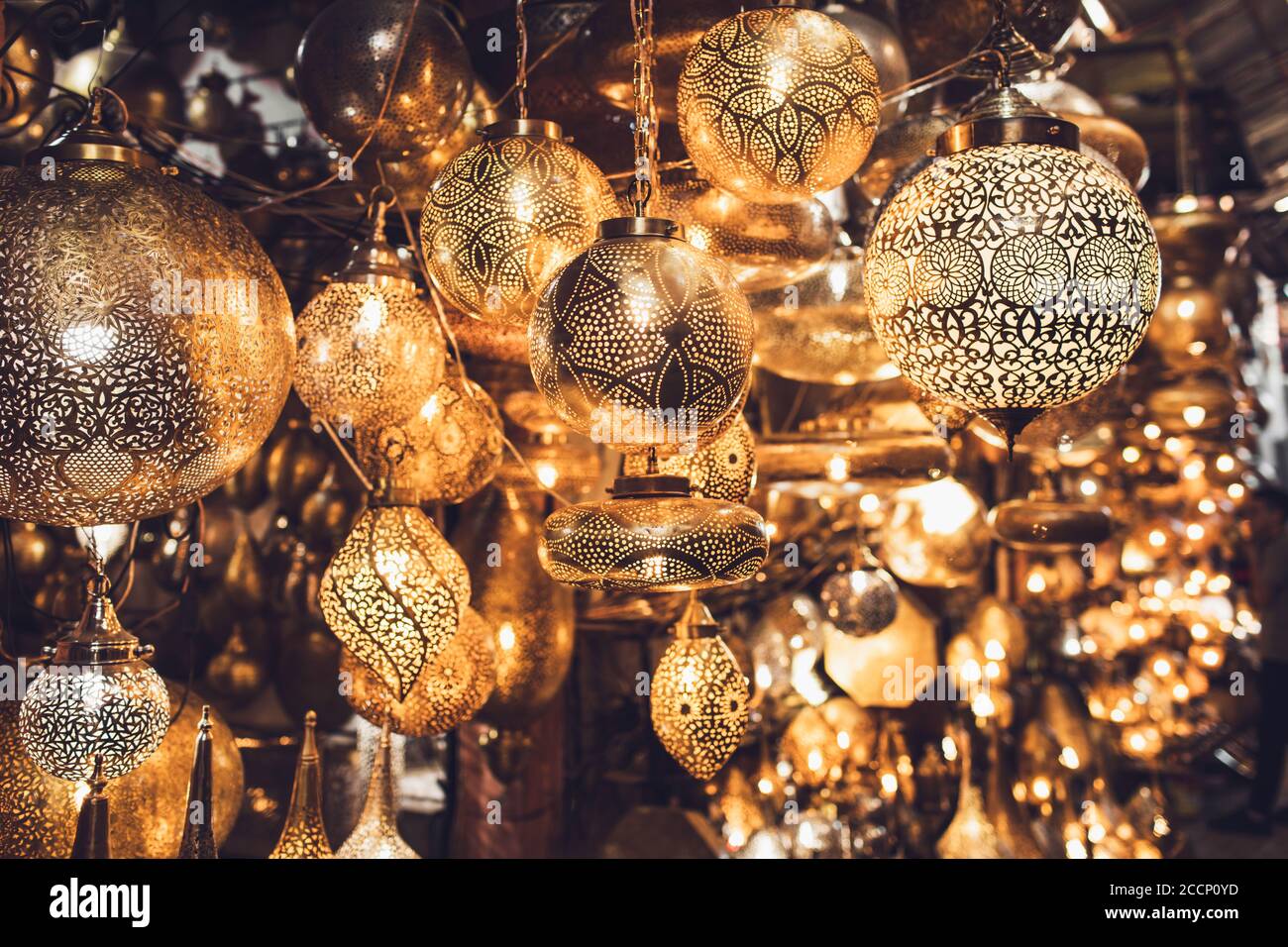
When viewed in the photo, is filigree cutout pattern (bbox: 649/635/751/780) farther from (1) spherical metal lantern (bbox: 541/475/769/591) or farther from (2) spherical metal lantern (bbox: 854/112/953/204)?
(2) spherical metal lantern (bbox: 854/112/953/204)

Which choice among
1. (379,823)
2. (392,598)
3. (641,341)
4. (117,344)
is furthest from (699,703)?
(117,344)

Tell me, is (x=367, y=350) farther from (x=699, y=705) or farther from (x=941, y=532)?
(x=941, y=532)

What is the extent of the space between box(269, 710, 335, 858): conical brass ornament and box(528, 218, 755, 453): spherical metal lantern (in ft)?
3.69

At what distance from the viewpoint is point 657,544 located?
1.32 metres

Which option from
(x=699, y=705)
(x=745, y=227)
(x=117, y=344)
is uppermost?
(x=745, y=227)

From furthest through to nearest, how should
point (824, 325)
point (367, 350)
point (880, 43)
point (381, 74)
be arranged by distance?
point (824, 325), point (880, 43), point (381, 74), point (367, 350)

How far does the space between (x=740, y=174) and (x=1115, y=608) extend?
5284 millimetres

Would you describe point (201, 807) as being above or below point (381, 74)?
below

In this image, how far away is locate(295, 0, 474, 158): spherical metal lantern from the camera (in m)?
1.77

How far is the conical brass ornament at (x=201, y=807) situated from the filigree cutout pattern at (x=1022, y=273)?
1.40 m

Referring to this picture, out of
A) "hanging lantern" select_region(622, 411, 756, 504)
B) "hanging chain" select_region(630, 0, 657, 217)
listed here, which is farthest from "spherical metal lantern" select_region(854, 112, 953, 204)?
"hanging chain" select_region(630, 0, 657, 217)

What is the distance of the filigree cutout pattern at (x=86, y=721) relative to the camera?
1.47 metres

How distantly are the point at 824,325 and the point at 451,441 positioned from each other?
0.75 meters

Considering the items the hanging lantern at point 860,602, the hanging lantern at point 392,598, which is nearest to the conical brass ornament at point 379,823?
the hanging lantern at point 392,598
